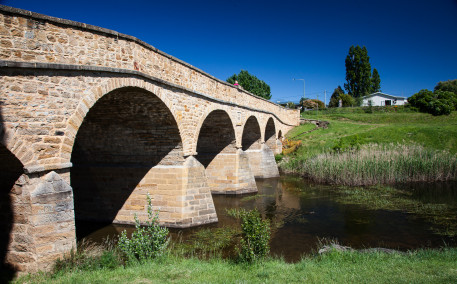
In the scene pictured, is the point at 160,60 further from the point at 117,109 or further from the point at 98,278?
the point at 98,278

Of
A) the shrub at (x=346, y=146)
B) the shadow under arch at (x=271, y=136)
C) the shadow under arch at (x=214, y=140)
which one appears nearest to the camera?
the shadow under arch at (x=214, y=140)

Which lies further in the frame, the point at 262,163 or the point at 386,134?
the point at 386,134

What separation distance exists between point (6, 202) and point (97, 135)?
4865 mm

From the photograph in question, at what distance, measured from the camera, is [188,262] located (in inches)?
255

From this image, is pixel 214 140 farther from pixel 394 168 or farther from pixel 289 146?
pixel 289 146

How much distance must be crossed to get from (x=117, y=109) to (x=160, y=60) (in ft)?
6.79

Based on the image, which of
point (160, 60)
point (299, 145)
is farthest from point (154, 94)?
point (299, 145)

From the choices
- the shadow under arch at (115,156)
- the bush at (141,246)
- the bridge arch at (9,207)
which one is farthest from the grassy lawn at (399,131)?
the bridge arch at (9,207)

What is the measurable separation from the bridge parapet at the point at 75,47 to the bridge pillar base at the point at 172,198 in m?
3.09

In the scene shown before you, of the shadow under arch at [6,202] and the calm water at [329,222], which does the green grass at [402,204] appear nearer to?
the calm water at [329,222]

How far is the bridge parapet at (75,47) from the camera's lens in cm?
548

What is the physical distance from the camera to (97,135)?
10.5 meters

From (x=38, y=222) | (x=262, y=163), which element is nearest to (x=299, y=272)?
(x=38, y=222)

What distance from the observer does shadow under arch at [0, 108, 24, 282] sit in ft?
19.0
